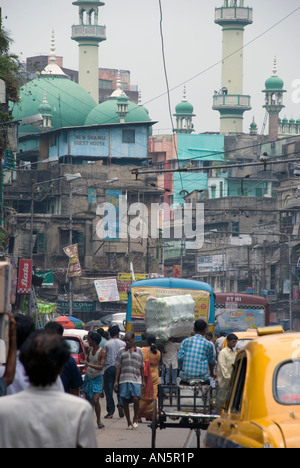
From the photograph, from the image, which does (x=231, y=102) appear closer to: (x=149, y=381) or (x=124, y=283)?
(x=124, y=283)

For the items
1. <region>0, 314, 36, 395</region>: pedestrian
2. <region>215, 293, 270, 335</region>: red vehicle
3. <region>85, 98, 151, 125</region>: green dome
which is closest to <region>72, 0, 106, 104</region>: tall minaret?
<region>85, 98, 151, 125</region>: green dome

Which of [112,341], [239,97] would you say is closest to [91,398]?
[112,341]

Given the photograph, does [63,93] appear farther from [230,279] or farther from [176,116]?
[176,116]

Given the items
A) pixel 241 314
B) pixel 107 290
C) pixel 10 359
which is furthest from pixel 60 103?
pixel 10 359

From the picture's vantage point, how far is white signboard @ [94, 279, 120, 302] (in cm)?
6120

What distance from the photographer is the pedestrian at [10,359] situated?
714cm

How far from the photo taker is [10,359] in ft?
24.0

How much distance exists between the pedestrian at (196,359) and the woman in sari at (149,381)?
3474 mm

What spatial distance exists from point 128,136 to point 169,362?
205 feet

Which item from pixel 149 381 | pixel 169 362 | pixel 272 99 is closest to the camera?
pixel 149 381

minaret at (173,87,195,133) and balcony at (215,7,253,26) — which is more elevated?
balcony at (215,7,253,26)

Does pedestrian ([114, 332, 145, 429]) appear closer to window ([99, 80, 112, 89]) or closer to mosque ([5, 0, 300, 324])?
mosque ([5, 0, 300, 324])

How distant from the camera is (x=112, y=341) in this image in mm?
18922

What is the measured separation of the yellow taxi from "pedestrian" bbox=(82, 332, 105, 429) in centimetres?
885
